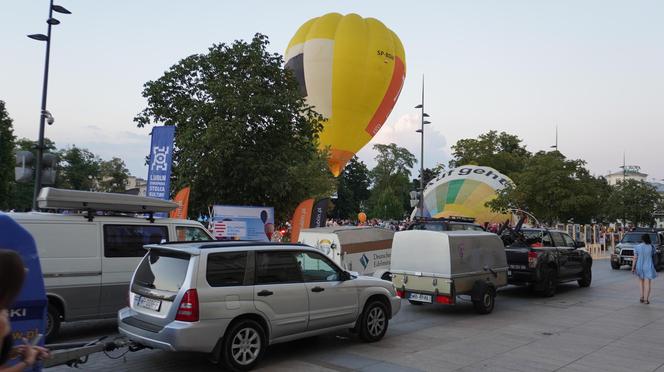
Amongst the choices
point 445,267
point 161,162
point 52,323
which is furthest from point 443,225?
point 52,323

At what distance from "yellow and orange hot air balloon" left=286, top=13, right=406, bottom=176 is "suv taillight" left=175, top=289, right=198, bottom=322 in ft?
98.1

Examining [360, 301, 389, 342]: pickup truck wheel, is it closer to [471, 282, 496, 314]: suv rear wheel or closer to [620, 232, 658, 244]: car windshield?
[471, 282, 496, 314]: suv rear wheel

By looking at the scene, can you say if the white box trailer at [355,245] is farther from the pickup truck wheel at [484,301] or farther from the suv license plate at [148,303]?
the suv license plate at [148,303]

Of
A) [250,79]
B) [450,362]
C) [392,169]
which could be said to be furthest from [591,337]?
[392,169]

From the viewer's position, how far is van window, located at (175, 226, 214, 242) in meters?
10.2

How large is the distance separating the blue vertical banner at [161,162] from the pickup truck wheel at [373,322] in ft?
28.5

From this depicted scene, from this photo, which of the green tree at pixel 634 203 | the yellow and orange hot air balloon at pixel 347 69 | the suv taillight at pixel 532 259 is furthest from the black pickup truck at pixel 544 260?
the green tree at pixel 634 203

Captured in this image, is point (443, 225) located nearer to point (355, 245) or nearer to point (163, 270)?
point (355, 245)

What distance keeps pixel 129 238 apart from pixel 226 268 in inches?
126

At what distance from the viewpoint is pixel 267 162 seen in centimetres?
1777

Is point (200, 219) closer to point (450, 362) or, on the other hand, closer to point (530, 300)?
point (530, 300)

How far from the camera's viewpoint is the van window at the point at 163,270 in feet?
22.8

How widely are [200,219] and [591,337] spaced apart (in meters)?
13.8

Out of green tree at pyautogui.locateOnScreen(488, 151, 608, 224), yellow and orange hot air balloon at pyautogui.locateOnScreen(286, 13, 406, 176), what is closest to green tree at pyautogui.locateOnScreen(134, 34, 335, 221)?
yellow and orange hot air balloon at pyautogui.locateOnScreen(286, 13, 406, 176)
